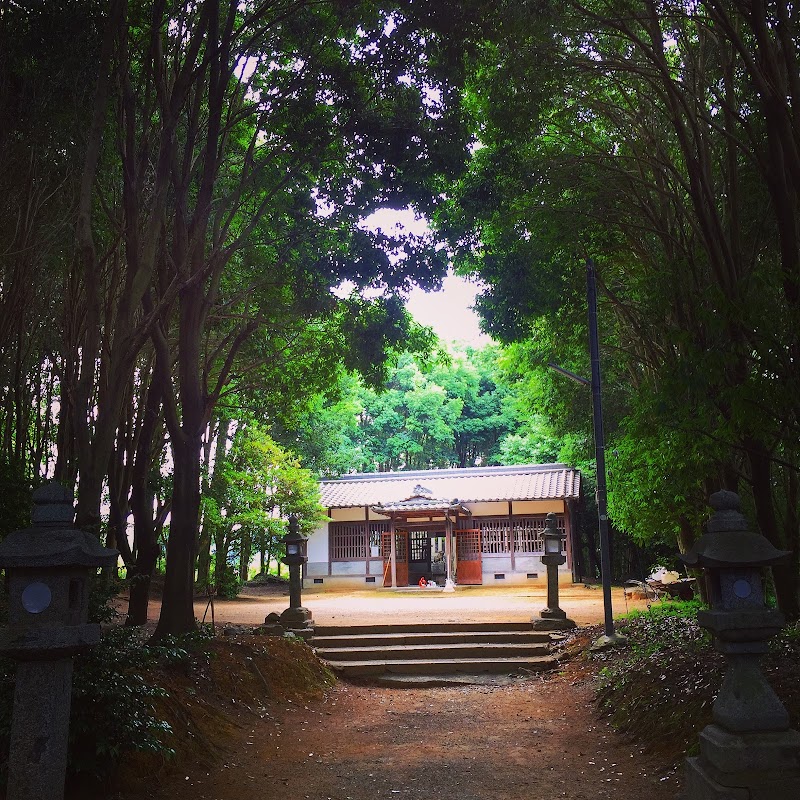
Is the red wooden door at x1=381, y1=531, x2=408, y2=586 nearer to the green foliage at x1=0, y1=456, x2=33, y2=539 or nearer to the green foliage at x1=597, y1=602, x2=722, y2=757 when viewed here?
the green foliage at x1=597, y1=602, x2=722, y2=757

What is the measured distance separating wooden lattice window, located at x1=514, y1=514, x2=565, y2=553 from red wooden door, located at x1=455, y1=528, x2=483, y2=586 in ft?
4.63

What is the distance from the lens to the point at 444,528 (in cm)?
2592

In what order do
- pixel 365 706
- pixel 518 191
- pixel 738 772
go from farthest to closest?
pixel 518 191 < pixel 365 706 < pixel 738 772

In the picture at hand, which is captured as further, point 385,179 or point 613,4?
point 385,179

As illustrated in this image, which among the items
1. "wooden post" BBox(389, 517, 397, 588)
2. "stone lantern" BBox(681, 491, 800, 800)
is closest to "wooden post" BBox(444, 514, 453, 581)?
"wooden post" BBox(389, 517, 397, 588)

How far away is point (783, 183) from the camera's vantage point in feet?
20.7

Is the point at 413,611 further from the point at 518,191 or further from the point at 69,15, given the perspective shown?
the point at 69,15

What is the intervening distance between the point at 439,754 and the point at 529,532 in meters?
19.5

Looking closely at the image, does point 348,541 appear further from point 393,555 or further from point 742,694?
point 742,694

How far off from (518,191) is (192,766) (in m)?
8.22

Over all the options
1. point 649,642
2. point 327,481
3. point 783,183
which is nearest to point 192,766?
point 649,642

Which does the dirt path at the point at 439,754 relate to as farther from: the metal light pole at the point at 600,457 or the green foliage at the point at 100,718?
the metal light pole at the point at 600,457

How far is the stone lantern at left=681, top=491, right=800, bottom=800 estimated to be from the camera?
4.09 m

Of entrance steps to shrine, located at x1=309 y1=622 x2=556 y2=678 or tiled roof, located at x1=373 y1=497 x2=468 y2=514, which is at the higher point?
tiled roof, located at x1=373 y1=497 x2=468 y2=514
